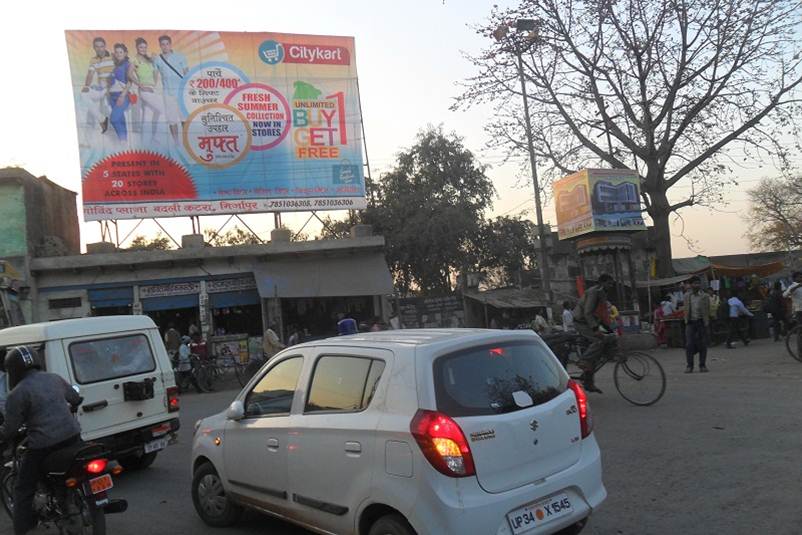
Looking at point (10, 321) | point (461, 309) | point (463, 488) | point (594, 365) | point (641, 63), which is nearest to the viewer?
point (463, 488)

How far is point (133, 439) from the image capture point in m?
7.19

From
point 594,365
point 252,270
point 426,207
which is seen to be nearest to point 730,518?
point 594,365

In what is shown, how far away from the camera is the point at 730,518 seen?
4.51 metres

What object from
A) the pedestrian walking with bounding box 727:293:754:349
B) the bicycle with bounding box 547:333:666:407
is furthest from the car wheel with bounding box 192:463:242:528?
the pedestrian walking with bounding box 727:293:754:349

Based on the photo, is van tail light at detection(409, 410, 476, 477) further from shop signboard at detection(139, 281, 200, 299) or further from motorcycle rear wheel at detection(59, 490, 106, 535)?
shop signboard at detection(139, 281, 200, 299)

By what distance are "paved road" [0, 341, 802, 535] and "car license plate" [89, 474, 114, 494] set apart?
83 centimetres

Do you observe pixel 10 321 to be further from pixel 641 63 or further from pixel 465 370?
pixel 641 63

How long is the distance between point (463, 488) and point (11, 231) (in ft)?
68.1

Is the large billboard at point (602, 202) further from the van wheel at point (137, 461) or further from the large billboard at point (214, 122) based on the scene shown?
the van wheel at point (137, 461)

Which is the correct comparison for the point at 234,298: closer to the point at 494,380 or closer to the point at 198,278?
the point at 198,278

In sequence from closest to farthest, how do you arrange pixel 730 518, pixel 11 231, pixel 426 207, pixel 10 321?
1. pixel 730 518
2. pixel 10 321
3. pixel 11 231
4. pixel 426 207

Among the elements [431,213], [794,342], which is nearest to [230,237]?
[431,213]

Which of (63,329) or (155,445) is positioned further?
(155,445)

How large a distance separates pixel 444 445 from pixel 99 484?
282cm
